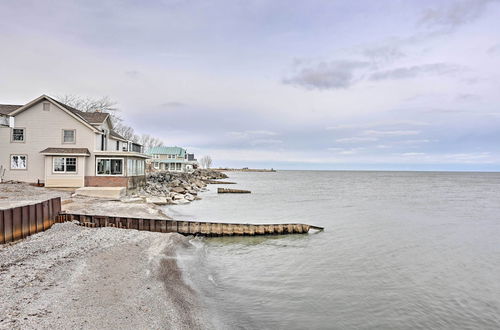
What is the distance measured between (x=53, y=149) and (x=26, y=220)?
2134cm

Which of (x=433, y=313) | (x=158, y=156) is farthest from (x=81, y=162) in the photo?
(x=158, y=156)

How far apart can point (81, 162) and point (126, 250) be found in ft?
73.7

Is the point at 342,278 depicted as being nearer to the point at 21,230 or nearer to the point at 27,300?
the point at 27,300

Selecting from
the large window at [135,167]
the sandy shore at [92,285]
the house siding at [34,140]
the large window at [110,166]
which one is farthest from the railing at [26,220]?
the house siding at [34,140]

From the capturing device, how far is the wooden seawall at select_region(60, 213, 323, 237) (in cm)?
1820

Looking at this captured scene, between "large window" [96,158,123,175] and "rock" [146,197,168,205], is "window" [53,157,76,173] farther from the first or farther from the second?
"rock" [146,197,168,205]

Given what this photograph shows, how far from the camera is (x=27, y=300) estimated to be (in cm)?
787

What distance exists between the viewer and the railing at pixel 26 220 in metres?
12.4

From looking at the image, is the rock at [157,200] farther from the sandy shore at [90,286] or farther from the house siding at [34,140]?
the sandy shore at [90,286]

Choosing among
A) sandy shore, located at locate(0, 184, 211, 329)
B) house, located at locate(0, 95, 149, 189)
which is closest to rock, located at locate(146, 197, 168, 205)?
house, located at locate(0, 95, 149, 189)

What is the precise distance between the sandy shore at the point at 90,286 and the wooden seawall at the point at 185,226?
11.3 feet

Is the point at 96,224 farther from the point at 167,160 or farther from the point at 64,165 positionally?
the point at 167,160

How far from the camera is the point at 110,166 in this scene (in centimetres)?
3375

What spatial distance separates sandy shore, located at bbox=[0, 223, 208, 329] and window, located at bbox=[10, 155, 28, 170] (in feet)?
74.0
